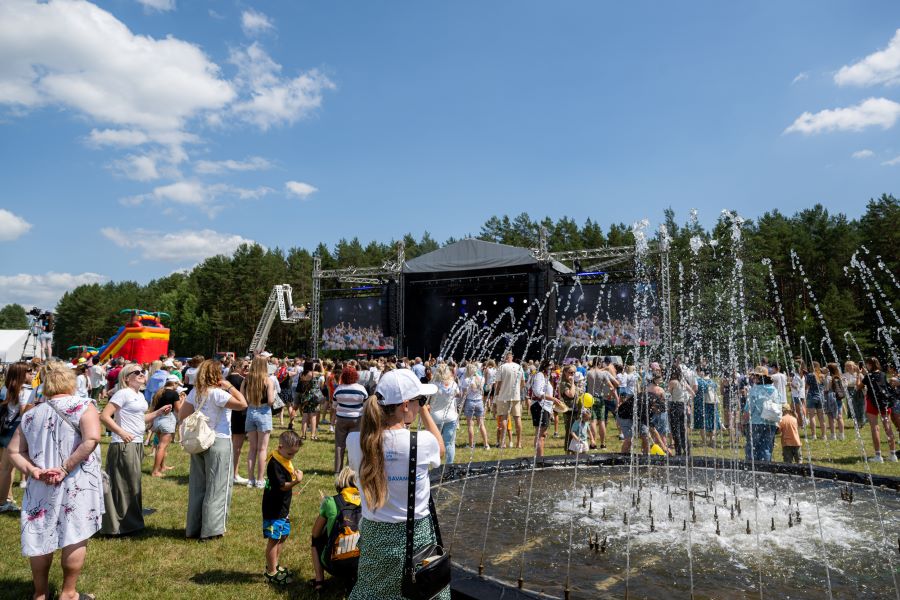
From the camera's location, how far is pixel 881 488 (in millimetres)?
7672

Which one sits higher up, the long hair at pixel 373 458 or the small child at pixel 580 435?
the long hair at pixel 373 458

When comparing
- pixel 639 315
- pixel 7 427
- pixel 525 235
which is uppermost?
pixel 525 235

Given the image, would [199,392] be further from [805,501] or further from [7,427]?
[805,501]

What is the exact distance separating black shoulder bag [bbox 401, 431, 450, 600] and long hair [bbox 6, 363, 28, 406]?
20.9 ft

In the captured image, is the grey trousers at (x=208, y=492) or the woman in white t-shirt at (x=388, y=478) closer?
the woman in white t-shirt at (x=388, y=478)

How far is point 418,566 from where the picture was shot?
2.64 m

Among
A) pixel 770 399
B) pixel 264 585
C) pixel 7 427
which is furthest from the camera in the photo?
pixel 770 399

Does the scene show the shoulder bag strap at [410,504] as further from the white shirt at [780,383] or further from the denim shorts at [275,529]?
the white shirt at [780,383]

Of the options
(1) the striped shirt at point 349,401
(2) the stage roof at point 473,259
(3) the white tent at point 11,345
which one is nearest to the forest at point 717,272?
(2) the stage roof at point 473,259

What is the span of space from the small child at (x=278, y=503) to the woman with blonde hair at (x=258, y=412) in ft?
9.81

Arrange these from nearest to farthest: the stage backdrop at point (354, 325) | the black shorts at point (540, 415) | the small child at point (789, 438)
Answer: the small child at point (789, 438), the black shorts at point (540, 415), the stage backdrop at point (354, 325)

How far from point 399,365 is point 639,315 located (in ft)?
48.4

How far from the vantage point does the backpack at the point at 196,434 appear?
18.8ft

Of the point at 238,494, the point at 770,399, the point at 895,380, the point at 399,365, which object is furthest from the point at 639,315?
the point at 238,494
